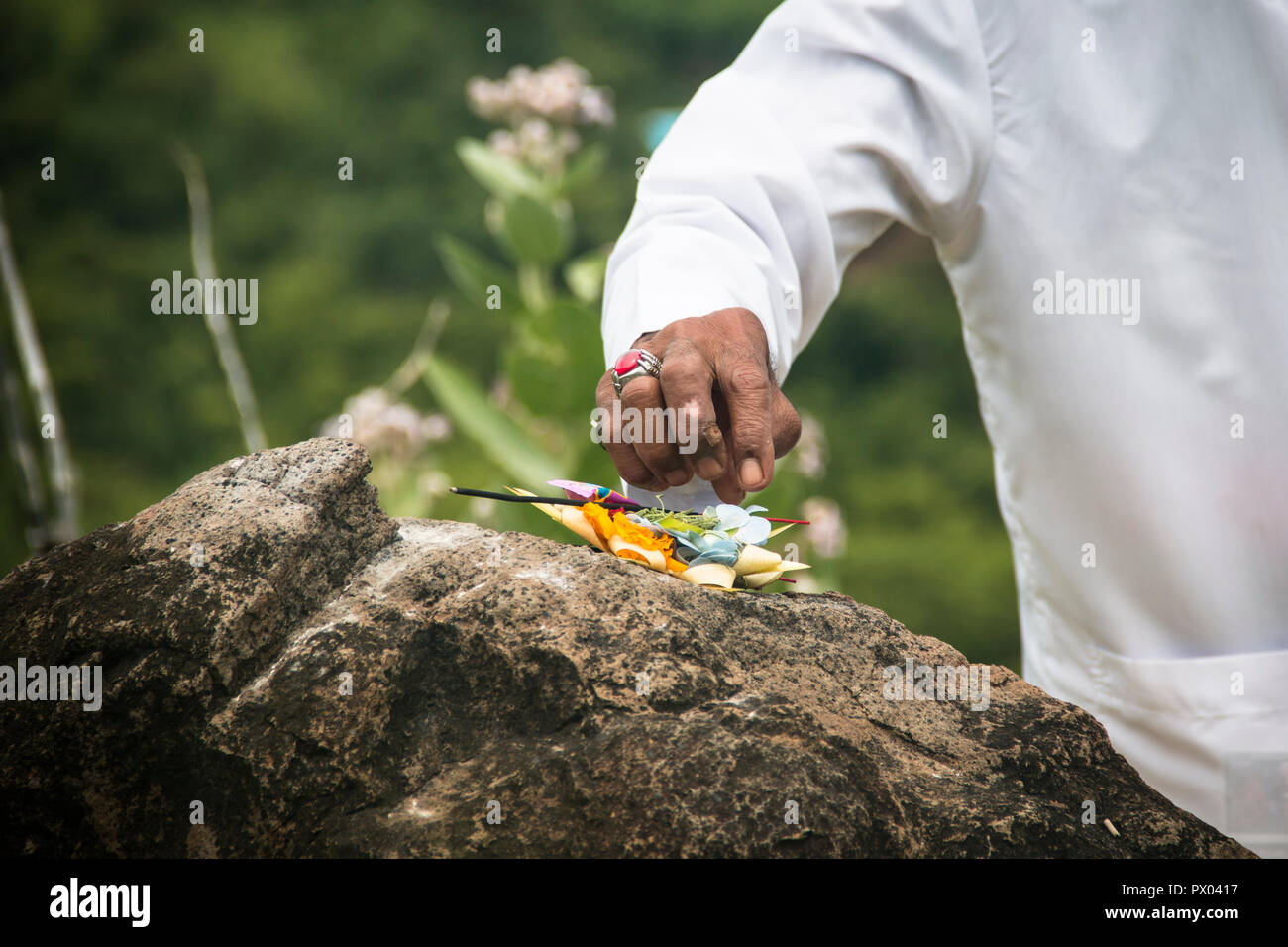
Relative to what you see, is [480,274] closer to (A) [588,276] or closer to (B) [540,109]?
(A) [588,276]

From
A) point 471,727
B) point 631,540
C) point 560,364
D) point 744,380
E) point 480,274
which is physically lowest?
point 471,727

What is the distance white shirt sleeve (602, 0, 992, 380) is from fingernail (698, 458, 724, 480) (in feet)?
0.49

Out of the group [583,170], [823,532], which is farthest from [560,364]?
[823,532]

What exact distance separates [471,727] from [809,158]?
60 cm

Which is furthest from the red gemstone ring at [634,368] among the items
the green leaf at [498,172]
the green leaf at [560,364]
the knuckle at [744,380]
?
the green leaf at [498,172]

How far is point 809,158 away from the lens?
3.26 ft

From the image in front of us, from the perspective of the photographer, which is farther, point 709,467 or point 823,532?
point 823,532

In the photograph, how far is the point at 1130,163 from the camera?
3.37ft

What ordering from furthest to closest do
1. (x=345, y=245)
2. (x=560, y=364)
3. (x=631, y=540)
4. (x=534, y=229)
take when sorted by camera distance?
(x=345, y=245), (x=534, y=229), (x=560, y=364), (x=631, y=540)

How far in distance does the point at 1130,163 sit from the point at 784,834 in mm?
755

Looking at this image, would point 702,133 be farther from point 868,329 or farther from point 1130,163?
point 868,329

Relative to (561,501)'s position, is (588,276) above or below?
above

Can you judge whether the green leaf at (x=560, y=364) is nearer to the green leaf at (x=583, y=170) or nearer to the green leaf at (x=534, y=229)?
the green leaf at (x=534, y=229)

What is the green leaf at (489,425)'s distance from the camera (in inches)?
59.4
